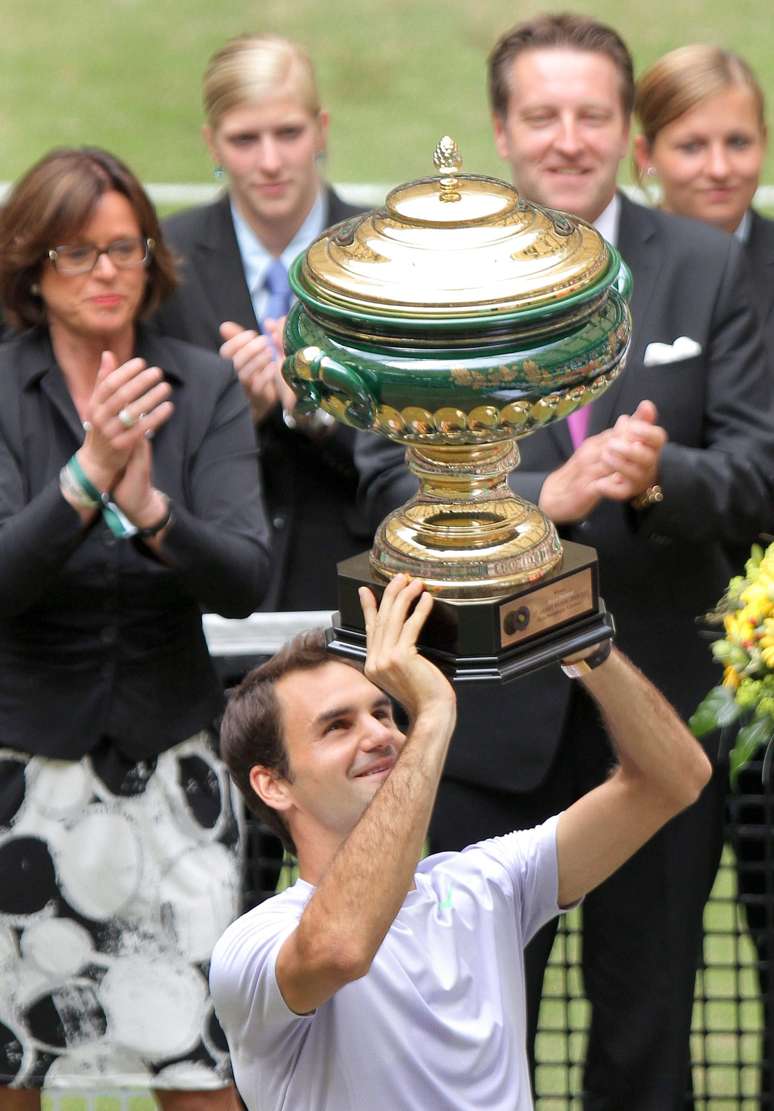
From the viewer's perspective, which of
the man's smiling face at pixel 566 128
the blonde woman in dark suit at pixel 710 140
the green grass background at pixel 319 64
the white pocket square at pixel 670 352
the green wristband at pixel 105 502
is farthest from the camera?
the green grass background at pixel 319 64

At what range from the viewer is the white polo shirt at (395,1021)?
3.55 meters

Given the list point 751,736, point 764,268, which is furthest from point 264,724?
point 764,268

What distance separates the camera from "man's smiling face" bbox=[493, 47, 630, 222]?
476cm

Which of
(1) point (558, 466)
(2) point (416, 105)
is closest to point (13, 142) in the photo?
(2) point (416, 105)

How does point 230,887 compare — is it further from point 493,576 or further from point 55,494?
point 493,576

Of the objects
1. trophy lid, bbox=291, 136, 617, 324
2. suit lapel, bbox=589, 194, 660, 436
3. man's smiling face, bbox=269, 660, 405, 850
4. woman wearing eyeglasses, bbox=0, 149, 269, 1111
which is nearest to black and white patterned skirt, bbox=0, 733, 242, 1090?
woman wearing eyeglasses, bbox=0, 149, 269, 1111

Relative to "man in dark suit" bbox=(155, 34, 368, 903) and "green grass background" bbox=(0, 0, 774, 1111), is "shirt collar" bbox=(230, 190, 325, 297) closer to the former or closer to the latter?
"man in dark suit" bbox=(155, 34, 368, 903)

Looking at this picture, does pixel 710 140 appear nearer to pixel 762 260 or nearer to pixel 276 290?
pixel 762 260

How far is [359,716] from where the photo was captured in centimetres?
378

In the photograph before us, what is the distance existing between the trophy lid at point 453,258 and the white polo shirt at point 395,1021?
1.00m

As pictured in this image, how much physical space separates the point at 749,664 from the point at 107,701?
1.30 meters

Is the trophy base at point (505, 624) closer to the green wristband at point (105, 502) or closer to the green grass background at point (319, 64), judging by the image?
the green wristband at point (105, 502)

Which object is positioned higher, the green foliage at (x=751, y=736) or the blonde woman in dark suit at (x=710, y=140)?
the blonde woman in dark suit at (x=710, y=140)

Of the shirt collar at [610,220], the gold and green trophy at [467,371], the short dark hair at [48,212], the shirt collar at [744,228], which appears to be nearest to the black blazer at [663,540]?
the shirt collar at [610,220]
